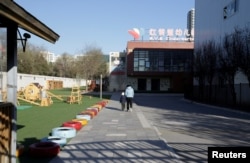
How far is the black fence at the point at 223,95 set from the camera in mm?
34438

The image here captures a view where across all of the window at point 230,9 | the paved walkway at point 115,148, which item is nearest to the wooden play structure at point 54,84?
the window at point 230,9

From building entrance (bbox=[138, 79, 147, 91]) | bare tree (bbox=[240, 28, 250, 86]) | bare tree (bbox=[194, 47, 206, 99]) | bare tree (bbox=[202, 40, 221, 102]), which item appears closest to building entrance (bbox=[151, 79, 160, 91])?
building entrance (bbox=[138, 79, 147, 91])

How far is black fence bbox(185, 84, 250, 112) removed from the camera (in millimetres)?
34438

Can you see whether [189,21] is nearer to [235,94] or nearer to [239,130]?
[235,94]

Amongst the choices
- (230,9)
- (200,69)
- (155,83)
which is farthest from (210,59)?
(155,83)

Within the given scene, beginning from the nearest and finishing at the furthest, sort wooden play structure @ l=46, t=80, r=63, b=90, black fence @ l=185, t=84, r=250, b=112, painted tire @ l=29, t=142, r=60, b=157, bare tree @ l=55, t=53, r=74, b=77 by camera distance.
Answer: painted tire @ l=29, t=142, r=60, b=157, black fence @ l=185, t=84, r=250, b=112, wooden play structure @ l=46, t=80, r=63, b=90, bare tree @ l=55, t=53, r=74, b=77

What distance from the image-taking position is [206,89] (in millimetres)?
46969

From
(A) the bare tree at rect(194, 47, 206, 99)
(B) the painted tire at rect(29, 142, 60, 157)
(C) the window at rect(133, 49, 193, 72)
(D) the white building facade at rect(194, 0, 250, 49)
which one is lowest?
(B) the painted tire at rect(29, 142, 60, 157)

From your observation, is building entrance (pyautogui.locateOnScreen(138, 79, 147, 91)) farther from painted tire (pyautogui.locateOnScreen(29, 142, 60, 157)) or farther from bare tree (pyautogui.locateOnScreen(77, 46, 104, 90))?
painted tire (pyautogui.locateOnScreen(29, 142, 60, 157))

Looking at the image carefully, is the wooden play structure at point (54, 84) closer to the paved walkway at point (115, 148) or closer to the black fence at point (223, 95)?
the black fence at point (223, 95)

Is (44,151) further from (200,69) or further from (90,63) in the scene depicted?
(90,63)

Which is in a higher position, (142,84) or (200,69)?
(200,69)

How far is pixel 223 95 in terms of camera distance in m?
40.5

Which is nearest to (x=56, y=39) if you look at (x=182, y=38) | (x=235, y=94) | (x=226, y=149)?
(x=226, y=149)
